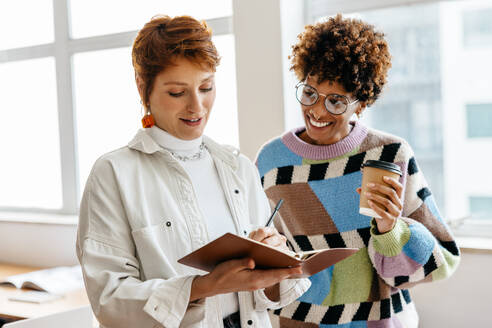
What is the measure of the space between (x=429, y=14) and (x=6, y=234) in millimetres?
2976

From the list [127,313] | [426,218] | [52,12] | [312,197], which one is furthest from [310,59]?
[52,12]

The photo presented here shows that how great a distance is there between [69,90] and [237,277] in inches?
114

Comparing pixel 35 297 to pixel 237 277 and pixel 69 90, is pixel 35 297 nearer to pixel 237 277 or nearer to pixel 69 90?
pixel 69 90

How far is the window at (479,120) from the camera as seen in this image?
2.49m

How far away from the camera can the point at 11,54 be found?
404 centimetres

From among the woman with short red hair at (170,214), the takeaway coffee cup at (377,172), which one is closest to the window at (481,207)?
the takeaway coffee cup at (377,172)

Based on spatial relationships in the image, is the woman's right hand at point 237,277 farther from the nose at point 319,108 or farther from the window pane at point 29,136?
the window pane at point 29,136

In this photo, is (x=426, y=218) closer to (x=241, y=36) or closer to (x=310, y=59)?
(x=310, y=59)

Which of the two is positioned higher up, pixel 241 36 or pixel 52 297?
pixel 241 36

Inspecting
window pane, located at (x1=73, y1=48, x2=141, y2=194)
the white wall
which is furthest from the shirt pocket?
window pane, located at (x1=73, y1=48, x2=141, y2=194)

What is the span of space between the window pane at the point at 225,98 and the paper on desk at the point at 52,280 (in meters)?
1.09

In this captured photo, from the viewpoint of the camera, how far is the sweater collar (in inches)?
72.2

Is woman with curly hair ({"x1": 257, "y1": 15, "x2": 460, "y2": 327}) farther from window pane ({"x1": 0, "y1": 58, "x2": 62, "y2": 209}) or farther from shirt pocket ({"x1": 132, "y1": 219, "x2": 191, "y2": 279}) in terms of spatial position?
window pane ({"x1": 0, "y1": 58, "x2": 62, "y2": 209})

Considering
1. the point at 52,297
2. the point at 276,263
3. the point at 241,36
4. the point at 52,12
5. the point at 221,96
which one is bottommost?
the point at 52,297
